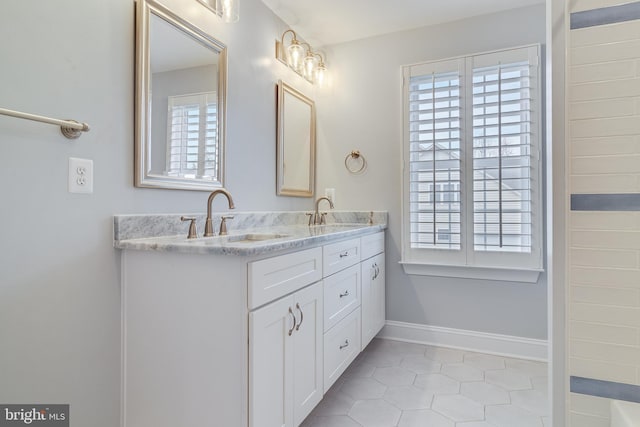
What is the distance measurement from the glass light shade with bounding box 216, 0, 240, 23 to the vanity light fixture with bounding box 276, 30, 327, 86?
0.65 m

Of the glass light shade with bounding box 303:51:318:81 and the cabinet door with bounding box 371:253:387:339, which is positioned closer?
the cabinet door with bounding box 371:253:387:339

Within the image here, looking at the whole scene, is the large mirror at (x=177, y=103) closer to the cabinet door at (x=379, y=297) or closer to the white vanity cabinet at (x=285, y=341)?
the white vanity cabinet at (x=285, y=341)

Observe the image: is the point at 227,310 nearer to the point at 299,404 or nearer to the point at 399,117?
the point at 299,404

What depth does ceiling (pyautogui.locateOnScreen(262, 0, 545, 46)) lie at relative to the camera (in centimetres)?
235

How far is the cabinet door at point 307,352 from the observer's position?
1445mm

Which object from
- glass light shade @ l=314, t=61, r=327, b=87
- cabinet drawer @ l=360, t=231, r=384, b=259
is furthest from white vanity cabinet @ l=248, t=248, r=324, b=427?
glass light shade @ l=314, t=61, r=327, b=87

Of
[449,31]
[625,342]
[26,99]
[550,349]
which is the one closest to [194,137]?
[26,99]

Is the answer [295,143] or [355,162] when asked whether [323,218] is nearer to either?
[355,162]

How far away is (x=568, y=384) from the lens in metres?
1.16

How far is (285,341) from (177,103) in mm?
1151

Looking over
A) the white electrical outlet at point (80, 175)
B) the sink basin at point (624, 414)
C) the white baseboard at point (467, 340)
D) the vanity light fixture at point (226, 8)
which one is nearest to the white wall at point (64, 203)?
the white electrical outlet at point (80, 175)

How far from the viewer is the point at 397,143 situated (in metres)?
2.73

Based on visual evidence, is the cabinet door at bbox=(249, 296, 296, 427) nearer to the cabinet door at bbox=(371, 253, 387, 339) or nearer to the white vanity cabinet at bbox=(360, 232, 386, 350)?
the white vanity cabinet at bbox=(360, 232, 386, 350)

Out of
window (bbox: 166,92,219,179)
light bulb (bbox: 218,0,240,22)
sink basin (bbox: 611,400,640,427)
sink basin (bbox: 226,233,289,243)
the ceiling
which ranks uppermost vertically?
the ceiling
